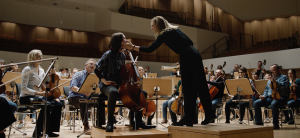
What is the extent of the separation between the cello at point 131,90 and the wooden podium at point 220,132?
0.52 metres

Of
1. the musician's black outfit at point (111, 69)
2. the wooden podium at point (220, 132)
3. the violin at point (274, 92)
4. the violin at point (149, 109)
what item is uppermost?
the musician's black outfit at point (111, 69)

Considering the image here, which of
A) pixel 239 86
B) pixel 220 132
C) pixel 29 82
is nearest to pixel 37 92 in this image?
pixel 29 82

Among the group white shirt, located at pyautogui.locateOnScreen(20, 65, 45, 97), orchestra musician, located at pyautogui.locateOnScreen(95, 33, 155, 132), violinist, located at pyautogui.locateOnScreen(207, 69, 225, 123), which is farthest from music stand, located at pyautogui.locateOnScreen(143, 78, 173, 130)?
white shirt, located at pyautogui.locateOnScreen(20, 65, 45, 97)

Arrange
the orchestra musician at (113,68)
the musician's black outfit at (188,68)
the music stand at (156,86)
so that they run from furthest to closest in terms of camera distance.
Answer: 1. the music stand at (156,86)
2. the orchestra musician at (113,68)
3. the musician's black outfit at (188,68)

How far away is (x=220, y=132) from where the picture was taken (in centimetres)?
237

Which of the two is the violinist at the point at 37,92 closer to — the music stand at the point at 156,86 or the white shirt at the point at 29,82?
the white shirt at the point at 29,82

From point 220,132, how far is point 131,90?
0.98 m

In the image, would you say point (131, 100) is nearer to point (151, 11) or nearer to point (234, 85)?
point (234, 85)

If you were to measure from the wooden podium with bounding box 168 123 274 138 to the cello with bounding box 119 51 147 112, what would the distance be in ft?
1.71

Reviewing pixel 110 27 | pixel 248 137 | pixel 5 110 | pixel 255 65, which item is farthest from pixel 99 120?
pixel 110 27

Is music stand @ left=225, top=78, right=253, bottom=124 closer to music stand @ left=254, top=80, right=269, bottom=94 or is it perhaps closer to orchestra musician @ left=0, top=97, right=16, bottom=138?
music stand @ left=254, top=80, right=269, bottom=94

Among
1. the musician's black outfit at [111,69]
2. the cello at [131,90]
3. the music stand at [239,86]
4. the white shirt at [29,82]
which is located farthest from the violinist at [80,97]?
the music stand at [239,86]

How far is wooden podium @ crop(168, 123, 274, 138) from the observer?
242cm

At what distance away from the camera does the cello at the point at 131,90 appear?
262 centimetres
